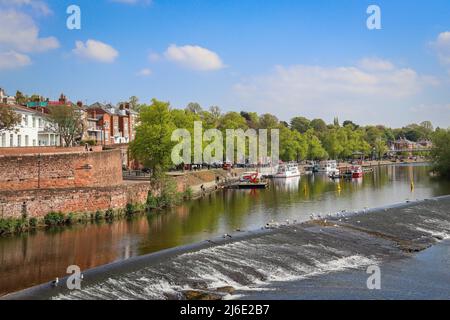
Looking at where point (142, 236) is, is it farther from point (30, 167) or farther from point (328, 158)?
point (328, 158)

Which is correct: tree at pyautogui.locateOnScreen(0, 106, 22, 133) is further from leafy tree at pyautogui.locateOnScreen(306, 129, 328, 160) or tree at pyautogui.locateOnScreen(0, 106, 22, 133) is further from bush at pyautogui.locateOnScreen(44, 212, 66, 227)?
leafy tree at pyautogui.locateOnScreen(306, 129, 328, 160)

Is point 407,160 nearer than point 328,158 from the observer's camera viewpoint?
No

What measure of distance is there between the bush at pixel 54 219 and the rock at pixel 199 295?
18.9 metres

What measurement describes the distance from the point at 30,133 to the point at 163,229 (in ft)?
83.1

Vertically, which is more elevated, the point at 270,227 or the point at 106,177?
the point at 106,177

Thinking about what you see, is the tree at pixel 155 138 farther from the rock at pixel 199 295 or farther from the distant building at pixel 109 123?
the rock at pixel 199 295

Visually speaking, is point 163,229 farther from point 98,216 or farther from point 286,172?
point 286,172

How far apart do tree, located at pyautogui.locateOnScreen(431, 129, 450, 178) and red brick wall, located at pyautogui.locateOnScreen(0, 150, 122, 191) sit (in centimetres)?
6024

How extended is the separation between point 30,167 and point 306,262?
21.6m

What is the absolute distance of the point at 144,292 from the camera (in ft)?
61.4

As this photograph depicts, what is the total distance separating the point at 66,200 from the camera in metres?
36.5

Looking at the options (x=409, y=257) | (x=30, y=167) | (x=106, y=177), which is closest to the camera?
(x=409, y=257)

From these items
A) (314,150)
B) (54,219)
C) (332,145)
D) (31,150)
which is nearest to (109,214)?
(54,219)
